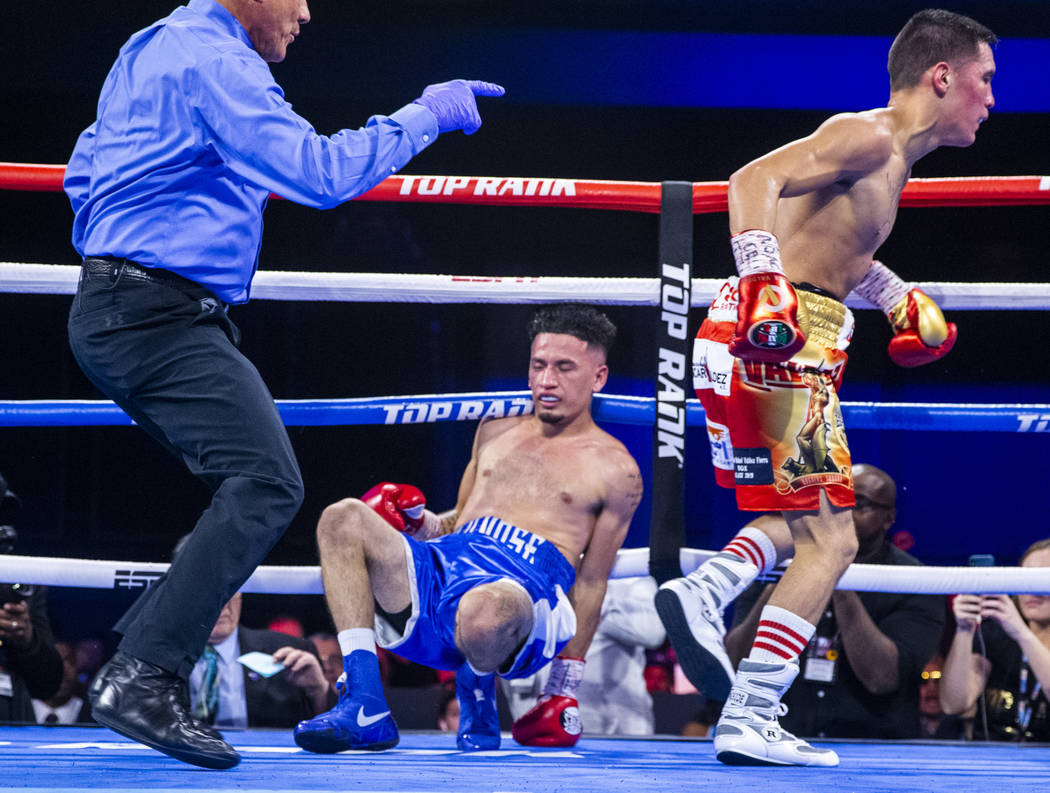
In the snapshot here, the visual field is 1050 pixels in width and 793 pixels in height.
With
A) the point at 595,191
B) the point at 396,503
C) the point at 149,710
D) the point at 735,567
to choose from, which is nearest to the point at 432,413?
the point at 396,503

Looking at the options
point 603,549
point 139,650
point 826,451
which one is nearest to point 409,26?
point 603,549

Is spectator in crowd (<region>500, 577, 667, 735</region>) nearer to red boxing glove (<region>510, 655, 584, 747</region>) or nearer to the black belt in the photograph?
red boxing glove (<region>510, 655, 584, 747</region>)

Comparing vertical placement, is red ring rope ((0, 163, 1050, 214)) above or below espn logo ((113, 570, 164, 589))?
above

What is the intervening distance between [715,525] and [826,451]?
12.3 ft

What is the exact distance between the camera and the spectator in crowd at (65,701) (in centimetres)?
293

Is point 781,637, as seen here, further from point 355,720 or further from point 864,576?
point 355,720

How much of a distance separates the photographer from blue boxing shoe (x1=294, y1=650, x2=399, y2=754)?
1.01m

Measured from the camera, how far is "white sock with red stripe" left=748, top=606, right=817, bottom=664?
1591 mm

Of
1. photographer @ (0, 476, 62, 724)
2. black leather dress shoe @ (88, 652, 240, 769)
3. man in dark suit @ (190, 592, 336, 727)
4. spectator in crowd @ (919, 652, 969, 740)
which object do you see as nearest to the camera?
black leather dress shoe @ (88, 652, 240, 769)

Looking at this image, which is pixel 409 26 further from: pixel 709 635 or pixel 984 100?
pixel 709 635

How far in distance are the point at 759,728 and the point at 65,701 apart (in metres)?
2.28

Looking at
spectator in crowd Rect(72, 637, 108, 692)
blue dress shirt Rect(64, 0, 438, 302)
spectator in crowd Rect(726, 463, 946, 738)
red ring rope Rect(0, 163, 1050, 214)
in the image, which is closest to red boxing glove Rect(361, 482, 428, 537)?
red ring rope Rect(0, 163, 1050, 214)

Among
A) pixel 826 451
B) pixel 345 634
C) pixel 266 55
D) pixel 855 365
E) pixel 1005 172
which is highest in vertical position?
pixel 1005 172

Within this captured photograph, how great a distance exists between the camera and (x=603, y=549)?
2.08m
